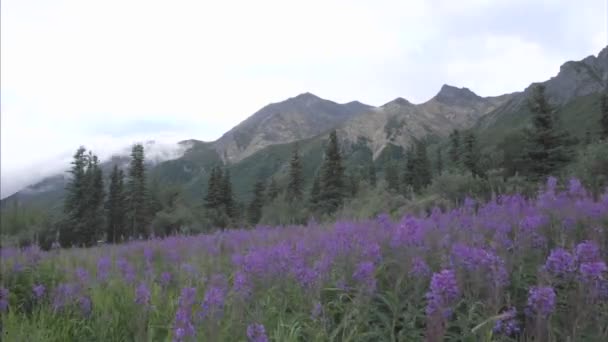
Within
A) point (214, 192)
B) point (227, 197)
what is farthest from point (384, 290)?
point (227, 197)

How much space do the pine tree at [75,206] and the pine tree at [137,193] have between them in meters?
5.60

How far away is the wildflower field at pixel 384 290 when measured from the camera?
271cm

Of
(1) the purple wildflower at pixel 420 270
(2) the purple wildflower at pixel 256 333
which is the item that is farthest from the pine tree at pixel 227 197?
(2) the purple wildflower at pixel 256 333

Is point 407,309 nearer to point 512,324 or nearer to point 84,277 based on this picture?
point 512,324

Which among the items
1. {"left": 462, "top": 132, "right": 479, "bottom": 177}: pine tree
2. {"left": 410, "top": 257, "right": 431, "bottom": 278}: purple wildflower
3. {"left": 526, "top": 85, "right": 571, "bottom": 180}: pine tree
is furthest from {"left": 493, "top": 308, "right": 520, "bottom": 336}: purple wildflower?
{"left": 462, "top": 132, "right": 479, "bottom": 177}: pine tree

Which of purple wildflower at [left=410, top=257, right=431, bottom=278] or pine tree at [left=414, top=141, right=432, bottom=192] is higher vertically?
pine tree at [left=414, top=141, right=432, bottom=192]

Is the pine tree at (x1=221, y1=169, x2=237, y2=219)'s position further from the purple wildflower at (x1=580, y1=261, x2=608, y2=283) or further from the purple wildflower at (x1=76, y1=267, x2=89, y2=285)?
the purple wildflower at (x1=580, y1=261, x2=608, y2=283)

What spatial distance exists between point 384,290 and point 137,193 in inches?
2437

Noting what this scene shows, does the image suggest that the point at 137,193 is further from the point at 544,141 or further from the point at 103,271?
the point at 103,271

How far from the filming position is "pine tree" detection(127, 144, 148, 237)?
61688 mm

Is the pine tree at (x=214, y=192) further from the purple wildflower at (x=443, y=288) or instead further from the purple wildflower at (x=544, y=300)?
the purple wildflower at (x=544, y=300)

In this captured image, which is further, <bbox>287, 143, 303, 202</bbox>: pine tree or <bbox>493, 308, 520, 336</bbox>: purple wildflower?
<bbox>287, 143, 303, 202</bbox>: pine tree

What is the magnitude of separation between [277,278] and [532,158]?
101 ft

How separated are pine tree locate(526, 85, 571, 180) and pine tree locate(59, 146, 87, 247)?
51.3 meters
